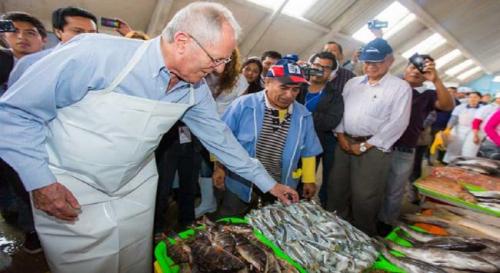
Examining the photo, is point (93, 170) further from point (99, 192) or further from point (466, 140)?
point (466, 140)

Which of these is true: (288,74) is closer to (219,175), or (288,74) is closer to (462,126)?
(219,175)

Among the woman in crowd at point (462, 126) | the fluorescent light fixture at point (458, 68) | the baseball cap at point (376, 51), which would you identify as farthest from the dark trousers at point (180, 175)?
the fluorescent light fixture at point (458, 68)

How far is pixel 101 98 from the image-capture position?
1309 millimetres

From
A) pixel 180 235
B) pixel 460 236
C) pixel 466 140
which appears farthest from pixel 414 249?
pixel 466 140

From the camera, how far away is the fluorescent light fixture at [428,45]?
13459mm

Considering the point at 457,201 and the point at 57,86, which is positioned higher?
the point at 57,86

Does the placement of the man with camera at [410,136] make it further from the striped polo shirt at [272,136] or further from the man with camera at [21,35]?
the man with camera at [21,35]

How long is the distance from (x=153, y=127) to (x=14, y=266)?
229cm

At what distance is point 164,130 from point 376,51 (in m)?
2.27

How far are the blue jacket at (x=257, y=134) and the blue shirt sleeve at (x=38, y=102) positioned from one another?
4.45 ft

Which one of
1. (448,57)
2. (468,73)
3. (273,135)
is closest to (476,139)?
(273,135)

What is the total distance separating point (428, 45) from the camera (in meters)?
14.2

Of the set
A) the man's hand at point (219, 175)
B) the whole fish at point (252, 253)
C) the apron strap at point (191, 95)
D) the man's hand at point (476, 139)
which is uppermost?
the apron strap at point (191, 95)

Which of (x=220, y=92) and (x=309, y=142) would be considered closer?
(x=309, y=142)
